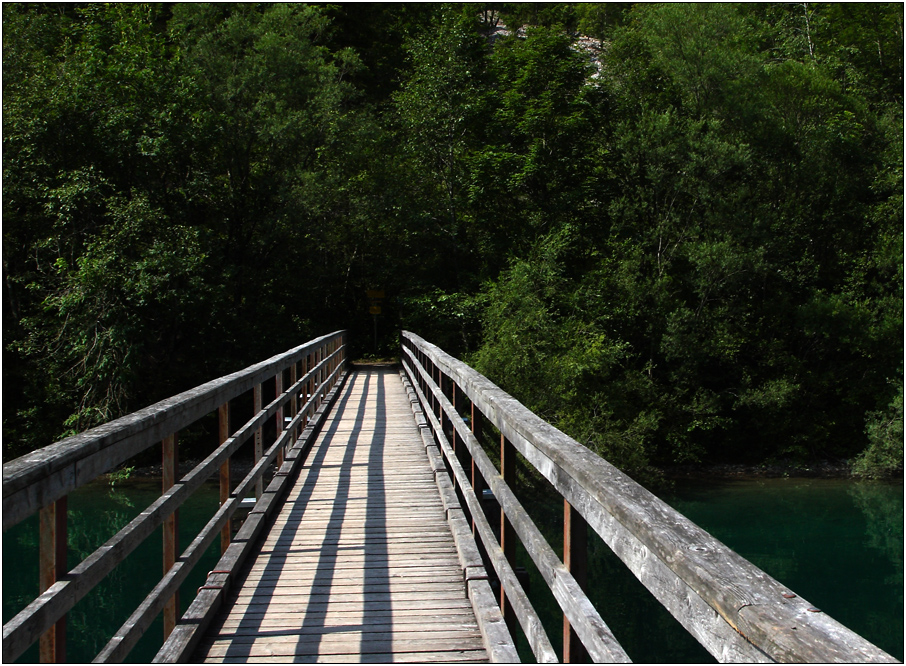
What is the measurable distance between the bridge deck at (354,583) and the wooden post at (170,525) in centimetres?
17

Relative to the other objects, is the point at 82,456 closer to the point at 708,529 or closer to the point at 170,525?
the point at 170,525

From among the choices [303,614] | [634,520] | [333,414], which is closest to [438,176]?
[333,414]

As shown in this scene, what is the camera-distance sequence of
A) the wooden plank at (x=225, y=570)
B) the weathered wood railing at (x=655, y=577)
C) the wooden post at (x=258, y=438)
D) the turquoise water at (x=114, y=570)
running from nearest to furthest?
the weathered wood railing at (x=655, y=577) < the wooden plank at (x=225, y=570) < the wooden post at (x=258, y=438) < the turquoise water at (x=114, y=570)

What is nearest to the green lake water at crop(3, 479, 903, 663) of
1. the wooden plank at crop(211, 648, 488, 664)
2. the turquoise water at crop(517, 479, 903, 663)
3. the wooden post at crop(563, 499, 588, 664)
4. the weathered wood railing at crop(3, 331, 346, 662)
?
the turquoise water at crop(517, 479, 903, 663)

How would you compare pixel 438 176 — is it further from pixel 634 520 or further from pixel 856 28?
pixel 634 520

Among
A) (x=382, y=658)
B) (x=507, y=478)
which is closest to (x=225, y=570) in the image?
(x=382, y=658)

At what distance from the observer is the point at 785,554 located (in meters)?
15.2

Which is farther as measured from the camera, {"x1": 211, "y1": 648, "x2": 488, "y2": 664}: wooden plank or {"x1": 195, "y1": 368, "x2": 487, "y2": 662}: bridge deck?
{"x1": 195, "y1": 368, "x2": 487, "y2": 662}: bridge deck

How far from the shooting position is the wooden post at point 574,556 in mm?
1645

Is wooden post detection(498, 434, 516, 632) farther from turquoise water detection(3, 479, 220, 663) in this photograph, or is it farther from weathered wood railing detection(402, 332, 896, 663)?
turquoise water detection(3, 479, 220, 663)

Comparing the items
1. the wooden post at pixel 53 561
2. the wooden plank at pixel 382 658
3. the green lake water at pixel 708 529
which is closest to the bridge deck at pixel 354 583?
the wooden plank at pixel 382 658

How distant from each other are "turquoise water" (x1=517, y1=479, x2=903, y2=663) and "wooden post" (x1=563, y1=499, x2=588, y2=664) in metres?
9.05

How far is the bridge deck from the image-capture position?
2.61m

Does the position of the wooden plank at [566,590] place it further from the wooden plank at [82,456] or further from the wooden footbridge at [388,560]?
the wooden plank at [82,456]
